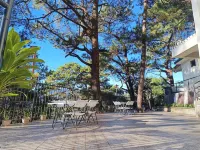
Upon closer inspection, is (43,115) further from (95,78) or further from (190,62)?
(190,62)

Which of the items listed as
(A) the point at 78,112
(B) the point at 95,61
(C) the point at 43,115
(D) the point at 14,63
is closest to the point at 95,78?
(B) the point at 95,61

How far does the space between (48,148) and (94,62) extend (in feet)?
31.9

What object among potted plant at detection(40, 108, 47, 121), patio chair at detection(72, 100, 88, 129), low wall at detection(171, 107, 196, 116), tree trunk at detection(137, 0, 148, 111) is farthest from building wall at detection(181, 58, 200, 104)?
potted plant at detection(40, 108, 47, 121)

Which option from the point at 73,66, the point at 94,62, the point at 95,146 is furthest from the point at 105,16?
the point at 95,146

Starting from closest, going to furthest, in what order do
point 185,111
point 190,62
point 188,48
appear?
1. point 185,111
2. point 188,48
3. point 190,62

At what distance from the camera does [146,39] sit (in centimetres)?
1352

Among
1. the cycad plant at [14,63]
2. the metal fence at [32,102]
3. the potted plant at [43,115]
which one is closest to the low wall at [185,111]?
the metal fence at [32,102]

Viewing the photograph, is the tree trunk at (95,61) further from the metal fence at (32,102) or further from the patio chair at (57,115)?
the patio chair at (57,115)

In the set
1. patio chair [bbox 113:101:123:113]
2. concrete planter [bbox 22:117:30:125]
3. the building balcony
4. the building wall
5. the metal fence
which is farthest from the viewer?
the building wall

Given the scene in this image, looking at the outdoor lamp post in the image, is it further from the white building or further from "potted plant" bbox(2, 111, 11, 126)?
the white building

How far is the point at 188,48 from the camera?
37.6ft

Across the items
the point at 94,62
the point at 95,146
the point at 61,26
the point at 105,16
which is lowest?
the point at 95,146

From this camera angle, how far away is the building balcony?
10906 millimetres

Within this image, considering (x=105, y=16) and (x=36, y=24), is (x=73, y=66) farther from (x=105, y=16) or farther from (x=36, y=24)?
(x=36, y=24)
